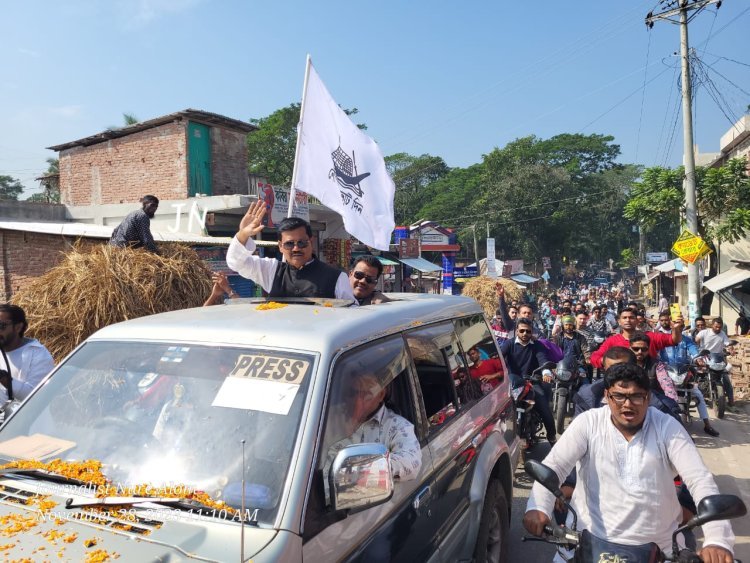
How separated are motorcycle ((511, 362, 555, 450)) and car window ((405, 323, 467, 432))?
3.26m

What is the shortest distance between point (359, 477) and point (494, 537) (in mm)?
2159

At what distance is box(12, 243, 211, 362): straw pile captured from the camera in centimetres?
511

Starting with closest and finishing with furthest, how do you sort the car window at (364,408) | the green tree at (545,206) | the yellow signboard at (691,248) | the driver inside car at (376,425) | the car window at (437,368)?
the car window at (364,408)
the driver inside car at (376,425)
the car window at (437,368)
the yellow signboard at (691,248)
the green tree at (545,206)

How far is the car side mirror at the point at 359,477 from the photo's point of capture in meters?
1.88

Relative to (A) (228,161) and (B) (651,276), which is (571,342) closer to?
(A) (228,161)

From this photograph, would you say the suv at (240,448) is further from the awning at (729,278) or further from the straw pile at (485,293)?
the awning at (729,278)

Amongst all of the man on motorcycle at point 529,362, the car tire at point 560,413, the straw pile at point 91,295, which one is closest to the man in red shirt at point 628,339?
the man on motorcycle at point 529,362

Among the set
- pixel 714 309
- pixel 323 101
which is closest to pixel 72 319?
pixel 323 101

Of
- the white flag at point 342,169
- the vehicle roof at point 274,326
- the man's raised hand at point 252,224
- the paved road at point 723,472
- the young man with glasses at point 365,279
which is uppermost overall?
the white flag at point 342,169

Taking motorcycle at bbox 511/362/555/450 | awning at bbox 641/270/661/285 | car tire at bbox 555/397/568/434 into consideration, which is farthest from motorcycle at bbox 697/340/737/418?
awning at bbox 641/270/661/285

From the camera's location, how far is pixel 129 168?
1964 centimetres

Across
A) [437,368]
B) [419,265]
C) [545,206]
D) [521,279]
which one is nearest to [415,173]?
[545,206]

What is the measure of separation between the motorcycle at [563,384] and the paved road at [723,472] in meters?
1.36

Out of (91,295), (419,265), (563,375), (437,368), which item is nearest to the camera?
(437,368)
